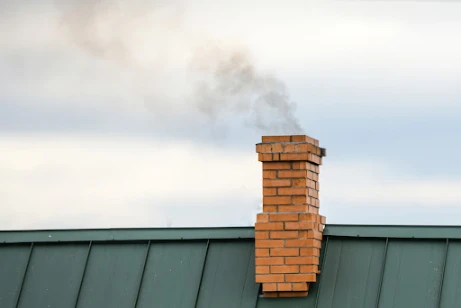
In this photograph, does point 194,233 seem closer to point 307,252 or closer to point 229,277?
point 229,277

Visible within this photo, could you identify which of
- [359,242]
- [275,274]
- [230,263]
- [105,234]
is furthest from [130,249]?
[359,242]

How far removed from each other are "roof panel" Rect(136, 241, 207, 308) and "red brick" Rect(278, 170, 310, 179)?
1405mm

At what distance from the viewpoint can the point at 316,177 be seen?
10750 mm

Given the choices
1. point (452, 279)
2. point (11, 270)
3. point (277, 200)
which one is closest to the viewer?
point (452, 279)

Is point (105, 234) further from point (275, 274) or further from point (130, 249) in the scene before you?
point (275, 274)

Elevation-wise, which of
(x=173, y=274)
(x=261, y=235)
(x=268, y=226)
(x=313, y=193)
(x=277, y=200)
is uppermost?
(x=313, y=193)

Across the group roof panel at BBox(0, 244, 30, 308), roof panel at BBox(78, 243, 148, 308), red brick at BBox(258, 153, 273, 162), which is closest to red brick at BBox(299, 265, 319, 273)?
red brick at BBox(258, 153, 273, 162)

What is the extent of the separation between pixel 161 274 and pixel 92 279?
90 cm

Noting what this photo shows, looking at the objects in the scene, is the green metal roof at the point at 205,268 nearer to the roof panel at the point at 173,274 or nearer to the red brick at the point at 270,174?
the roof panel at the point at 173,274

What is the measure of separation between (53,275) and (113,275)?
2.72ft

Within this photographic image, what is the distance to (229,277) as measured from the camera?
10.7 m

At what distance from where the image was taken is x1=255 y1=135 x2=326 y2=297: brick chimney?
33.2ft

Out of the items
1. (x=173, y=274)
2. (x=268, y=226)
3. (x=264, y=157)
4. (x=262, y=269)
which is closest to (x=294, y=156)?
(x=264, y=157)

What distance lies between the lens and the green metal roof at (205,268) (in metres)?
10.0
